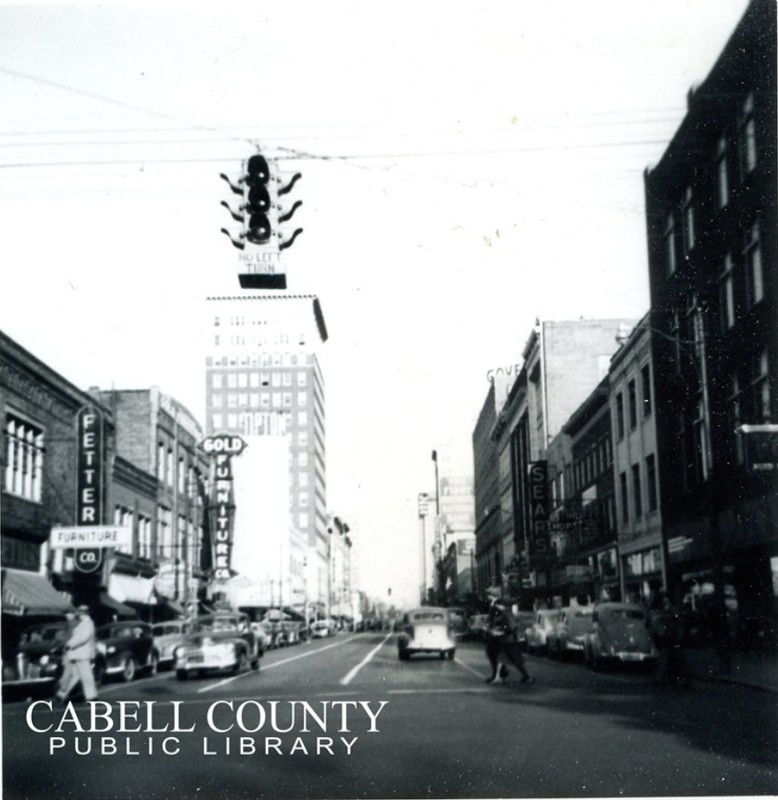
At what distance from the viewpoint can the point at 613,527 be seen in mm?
13539

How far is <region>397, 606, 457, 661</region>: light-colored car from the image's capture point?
527 inches

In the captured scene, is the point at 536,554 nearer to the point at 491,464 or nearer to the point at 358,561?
the point at 491,464

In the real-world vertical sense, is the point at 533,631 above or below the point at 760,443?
below

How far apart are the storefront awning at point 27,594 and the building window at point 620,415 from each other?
658cm

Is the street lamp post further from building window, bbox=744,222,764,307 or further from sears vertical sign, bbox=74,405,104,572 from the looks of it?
building window, bbox=744,222,764,307

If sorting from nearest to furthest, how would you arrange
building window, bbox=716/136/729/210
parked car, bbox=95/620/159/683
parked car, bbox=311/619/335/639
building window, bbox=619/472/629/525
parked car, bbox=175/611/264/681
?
1. building window, bbox=716/136/729/210
2. parked car, bbox=95/620/159/683
3. parked car, bbox=175/611/264/681
4. building window, bbox=619/472/629/525
5. parked car, bbox=311/619/335/639

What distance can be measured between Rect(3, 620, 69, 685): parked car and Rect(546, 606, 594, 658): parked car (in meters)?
5.42

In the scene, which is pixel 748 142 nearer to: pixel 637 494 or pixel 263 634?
pixel 637 494

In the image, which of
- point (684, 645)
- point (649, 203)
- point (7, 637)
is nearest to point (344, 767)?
point (7, 637)

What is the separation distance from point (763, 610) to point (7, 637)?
334 inches

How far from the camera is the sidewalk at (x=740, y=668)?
37.4 feet

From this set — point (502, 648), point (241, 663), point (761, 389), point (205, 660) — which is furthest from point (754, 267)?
point (205, 660)

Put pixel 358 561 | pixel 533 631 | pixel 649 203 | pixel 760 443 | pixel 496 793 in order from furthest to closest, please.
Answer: pixel 358 561, pixel 533 631, pixel 649 203, pixel 760 443, pixel 496 793

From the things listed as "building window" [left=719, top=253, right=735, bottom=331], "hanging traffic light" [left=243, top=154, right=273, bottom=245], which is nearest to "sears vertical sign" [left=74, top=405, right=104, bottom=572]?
"hanging traffic light" [left=243, top=154, right=273, bottom=245]
